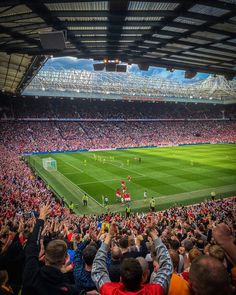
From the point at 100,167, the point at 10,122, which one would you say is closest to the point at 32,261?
the point at 100,167

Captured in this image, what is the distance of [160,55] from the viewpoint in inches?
452

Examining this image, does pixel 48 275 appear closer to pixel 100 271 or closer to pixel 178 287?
pixel 100 271

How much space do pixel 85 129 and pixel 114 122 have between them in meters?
10.5

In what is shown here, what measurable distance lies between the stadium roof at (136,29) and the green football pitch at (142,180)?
14020 millimetres

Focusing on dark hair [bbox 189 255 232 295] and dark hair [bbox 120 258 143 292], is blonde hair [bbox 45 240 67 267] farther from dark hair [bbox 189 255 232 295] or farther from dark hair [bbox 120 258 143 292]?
dark hair [bbox 189 255 232 295]

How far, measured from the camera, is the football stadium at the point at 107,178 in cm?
318

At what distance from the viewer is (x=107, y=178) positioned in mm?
32938

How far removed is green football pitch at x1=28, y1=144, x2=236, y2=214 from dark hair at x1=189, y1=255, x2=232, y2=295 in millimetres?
20265

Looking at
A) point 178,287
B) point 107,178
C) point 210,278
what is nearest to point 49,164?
point 107,178

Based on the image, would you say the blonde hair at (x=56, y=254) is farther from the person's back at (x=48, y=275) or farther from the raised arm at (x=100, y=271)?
the raised arm at (x=100, y=271)

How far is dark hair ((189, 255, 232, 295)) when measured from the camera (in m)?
2.38

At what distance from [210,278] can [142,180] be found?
96.4ft

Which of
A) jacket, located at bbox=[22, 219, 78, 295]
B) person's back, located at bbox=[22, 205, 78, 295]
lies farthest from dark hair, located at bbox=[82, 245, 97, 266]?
jacket, located at bbox=[22, 219, 78, 295]

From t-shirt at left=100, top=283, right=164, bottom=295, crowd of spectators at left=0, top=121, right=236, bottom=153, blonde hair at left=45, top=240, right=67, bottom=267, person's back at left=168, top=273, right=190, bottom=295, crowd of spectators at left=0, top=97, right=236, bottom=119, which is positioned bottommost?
crowd of spectators at left=0, top=121, right=236, bottom=153
